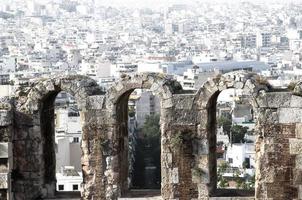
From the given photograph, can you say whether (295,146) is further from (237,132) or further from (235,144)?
(237,132)

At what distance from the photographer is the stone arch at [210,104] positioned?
65.1 feet

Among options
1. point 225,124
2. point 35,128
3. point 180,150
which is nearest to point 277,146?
point 180,150

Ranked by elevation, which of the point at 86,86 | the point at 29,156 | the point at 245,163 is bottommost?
the point at 245,163

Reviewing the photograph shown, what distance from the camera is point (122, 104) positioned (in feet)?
68.8

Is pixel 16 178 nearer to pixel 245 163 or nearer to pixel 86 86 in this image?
pixel 86 86

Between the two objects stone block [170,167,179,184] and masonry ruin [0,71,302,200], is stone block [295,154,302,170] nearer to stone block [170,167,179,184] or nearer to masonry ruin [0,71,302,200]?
masonry ruin [0,71,302,200]

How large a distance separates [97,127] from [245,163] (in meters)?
54.9

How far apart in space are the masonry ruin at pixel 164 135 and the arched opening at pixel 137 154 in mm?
62

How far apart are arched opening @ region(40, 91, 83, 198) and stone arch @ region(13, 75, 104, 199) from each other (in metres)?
0.07

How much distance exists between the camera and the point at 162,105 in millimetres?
20375

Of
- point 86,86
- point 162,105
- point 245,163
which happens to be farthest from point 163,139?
point 245,163

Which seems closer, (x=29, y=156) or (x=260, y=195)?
(x=260, y=195)

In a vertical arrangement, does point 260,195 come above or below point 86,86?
below

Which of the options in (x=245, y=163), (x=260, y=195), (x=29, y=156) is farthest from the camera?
(x=245, y=163)
